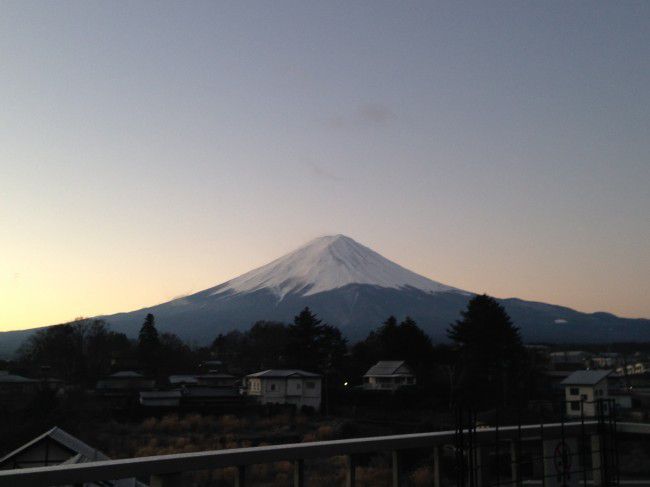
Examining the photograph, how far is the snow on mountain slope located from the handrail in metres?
154

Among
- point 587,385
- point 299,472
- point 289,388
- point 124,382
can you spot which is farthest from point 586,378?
point 299,472

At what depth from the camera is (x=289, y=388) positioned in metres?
38.8

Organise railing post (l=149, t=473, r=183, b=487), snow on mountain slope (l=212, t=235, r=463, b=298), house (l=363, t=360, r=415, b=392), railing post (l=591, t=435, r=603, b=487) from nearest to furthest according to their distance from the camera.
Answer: railing post (l=149, t=473, r=183, b=487), railing post (l=591, t=435, r=603, b=487), house (l=363, t=360, r=415, b=392), snow on mountain slope (l=212, t=235, r=463, b=298)

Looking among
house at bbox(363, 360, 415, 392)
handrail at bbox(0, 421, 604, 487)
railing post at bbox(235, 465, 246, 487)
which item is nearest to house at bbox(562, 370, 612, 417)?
house at bbox(363, 360, 415, 392)

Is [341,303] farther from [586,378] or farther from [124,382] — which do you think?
[586,378]

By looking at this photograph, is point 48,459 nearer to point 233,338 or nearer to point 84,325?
point 84,325

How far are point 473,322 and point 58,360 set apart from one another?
31349mm

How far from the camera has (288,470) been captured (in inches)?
264

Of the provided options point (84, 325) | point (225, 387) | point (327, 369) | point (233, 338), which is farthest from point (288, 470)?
point (233, 338)

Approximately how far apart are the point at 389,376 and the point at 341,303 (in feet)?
370

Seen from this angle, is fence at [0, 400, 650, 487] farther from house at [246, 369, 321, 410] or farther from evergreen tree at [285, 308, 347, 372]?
evergreen tree at [285, 308, 347, 372]

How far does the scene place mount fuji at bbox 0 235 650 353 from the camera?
144m

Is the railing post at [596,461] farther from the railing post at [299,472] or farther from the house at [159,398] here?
the house at [159,398]

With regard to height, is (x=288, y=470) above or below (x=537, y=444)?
below
